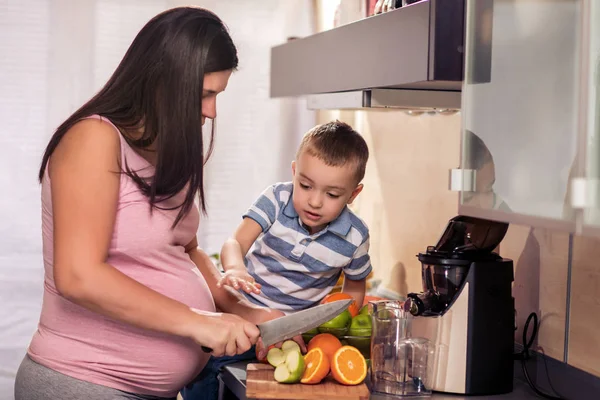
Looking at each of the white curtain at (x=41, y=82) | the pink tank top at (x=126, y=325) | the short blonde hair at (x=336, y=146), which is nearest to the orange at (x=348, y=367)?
the pink tank top at (x=126, y=325)

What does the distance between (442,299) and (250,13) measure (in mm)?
1902

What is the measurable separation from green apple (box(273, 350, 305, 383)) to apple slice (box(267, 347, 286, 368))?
0.02 metres

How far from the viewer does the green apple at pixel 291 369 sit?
1.38 meters

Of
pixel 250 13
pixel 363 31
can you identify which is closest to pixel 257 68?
pixel 250 13

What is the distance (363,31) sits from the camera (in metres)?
1.58

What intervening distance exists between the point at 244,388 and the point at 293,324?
0.19 metres

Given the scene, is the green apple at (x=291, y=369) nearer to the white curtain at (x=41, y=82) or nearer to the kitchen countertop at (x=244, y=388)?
the kitchen countertop at (x=244, y=388)

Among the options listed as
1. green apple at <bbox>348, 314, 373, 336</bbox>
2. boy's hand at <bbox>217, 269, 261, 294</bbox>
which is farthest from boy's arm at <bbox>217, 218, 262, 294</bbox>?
green apple at <bbox>348, 314, 373, 336</bbox>

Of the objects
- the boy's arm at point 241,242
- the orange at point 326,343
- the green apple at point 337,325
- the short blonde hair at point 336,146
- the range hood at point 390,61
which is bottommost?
the orange at point 326,343

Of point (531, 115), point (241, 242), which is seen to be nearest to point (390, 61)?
point (531, 115)

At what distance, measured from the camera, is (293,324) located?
1.39 meters

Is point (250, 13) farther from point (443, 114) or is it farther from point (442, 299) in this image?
point (442, 299)

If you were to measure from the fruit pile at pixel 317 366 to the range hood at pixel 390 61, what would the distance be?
486 millimetres

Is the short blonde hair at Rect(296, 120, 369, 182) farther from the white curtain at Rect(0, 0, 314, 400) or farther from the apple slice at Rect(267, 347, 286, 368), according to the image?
the white curtain at Rect(0, 0, 314, 400)
